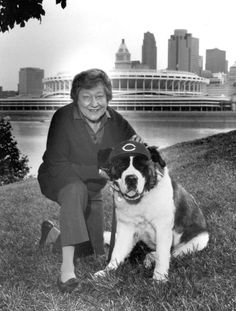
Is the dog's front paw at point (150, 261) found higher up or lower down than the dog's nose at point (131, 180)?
lower down

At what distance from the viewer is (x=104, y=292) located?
263cm

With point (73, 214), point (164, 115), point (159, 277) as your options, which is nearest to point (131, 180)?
point (73, 214)

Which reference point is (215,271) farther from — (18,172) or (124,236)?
(18,172)

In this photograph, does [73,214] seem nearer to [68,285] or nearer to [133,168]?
[68,285]

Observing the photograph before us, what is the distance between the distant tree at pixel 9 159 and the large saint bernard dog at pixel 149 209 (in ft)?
28.0

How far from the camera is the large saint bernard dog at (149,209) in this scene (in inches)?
98.0

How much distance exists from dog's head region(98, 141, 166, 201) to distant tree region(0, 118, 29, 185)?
877 centimetres

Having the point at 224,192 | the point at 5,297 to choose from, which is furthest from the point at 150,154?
the point at 224,192

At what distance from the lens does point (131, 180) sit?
2.43 metres

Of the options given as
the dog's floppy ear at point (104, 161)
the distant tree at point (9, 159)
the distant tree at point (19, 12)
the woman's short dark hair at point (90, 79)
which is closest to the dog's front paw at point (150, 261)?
the dog's floppy ear at point (104, 161)

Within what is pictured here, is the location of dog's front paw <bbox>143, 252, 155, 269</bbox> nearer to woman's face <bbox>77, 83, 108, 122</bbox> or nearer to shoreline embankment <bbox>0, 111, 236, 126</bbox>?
woman's face <bbox>77, 83, 108, 122</bbox>

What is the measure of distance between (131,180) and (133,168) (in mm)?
68

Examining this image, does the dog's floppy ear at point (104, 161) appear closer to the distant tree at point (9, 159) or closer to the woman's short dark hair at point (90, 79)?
the woman's short dark hair at point (90, 79)

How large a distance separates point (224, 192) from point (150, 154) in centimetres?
263
